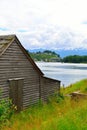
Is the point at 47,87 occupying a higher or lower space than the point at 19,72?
lower

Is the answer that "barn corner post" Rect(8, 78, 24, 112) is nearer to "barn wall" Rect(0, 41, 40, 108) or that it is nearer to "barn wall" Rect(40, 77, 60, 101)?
"barn wall" Rect(0, 41, 40, 108)

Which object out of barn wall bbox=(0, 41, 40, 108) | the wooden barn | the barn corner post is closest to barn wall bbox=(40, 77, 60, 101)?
the wooden barn

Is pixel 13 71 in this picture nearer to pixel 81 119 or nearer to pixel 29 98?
pixel 29 98

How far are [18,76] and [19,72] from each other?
0.28 m

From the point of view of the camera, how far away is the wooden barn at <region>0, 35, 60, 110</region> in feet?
61.5

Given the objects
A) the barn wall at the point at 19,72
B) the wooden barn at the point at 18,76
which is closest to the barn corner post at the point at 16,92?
the wooden barn at the point at 18,76

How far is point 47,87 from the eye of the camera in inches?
931

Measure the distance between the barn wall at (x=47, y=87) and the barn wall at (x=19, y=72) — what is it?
60 centimetres

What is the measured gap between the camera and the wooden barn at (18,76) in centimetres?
1873

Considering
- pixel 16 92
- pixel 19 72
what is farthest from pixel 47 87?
pixel 16 92

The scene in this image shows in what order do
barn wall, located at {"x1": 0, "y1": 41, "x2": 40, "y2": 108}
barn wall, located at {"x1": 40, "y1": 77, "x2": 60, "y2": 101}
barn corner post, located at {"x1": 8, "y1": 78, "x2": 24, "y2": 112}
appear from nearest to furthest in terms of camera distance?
barn wall, located at {"x1": 0, "y1": 41, "x2": 40, "y2": 108}
barn corner post, located at {"x1": 8, "y1": 78, "x2": 24, "y2": 112}
barn wall, located at {"x1": 40, "y1": 77, "x2": 60, "y2": 101}

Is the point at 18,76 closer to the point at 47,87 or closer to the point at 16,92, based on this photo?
the point at 16,92

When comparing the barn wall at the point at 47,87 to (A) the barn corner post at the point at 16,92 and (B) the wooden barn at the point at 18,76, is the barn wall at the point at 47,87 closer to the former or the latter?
(B) the wooden barn at the point at 18,76

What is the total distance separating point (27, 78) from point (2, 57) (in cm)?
337
